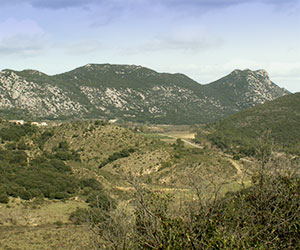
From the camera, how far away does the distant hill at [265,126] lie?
110125 mm

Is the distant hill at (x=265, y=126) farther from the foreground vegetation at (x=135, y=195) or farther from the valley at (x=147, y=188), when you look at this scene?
the foreground vegetation at (x=135, y=195)

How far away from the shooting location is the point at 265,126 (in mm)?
127188

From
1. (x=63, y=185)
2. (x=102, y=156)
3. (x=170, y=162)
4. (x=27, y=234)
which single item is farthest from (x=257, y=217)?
(x=102, y=156)

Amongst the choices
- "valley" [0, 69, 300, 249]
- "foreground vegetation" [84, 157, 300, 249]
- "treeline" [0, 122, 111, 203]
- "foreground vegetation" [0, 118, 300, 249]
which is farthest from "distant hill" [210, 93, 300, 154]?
"foreground vegetation" [84, 157, 300, 249]

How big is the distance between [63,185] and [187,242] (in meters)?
41.9

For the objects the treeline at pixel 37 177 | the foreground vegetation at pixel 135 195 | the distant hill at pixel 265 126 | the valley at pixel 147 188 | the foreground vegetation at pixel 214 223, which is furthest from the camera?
the distant hill at pixel 265 126

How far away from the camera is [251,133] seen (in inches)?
4936

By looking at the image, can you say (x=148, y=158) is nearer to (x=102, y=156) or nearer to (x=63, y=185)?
(x=102, y=156)

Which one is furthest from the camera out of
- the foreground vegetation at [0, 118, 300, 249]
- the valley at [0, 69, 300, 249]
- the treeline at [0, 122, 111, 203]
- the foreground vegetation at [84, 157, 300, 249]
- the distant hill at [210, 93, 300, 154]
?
the distant hill at [210, 93, 300, 154]

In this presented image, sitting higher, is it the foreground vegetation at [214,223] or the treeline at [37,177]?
the foreground vegetation at [214,223]

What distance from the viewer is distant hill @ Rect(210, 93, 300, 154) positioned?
110125 millimetres

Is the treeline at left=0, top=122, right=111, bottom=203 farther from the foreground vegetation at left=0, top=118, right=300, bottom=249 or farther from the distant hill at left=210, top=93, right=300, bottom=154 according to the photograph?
the distant hill at left=210, top=93, right=300, bottom=154

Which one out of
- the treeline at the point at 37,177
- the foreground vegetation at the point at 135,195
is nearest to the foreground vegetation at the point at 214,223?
the foreground vegetation at the point at 135,195

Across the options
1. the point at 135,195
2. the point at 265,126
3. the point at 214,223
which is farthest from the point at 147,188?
the point at 265,126
